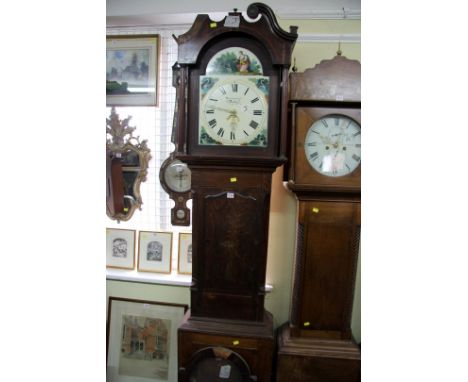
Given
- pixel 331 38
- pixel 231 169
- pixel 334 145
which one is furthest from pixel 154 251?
pixel 331 38

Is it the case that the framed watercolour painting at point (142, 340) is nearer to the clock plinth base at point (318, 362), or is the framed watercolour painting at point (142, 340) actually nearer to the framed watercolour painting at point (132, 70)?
the clock plinth base at point (318, 362)

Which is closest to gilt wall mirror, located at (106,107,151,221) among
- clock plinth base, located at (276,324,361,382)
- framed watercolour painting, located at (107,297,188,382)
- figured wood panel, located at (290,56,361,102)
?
framed watercolour painting, located at (107,297,188,382)

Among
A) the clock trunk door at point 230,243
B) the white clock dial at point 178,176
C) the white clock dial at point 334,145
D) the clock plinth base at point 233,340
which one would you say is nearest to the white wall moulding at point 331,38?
the white clock dial at point 334,145

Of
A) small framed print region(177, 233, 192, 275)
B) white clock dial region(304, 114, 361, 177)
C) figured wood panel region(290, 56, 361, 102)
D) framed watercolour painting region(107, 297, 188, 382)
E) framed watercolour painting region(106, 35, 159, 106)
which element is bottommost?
framed watercolour painting region(107, 297, 188, 382)

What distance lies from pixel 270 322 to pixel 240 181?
0.72m

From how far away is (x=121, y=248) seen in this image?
2072 millimetres

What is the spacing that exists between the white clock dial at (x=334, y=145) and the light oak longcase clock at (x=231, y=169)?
221 mm

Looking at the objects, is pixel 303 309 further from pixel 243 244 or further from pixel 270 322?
pixel 243 244

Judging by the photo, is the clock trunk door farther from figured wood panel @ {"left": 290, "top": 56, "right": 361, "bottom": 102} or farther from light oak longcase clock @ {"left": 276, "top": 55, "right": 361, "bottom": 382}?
figured wood panel @ {"left": 290, "top": 56, "right": 361, "bottom": 102}

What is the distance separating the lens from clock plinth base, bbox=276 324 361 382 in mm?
1489

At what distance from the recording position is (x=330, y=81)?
144 cm

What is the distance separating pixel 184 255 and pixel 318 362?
993 millimetres

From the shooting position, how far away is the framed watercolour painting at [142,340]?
76.4 inches

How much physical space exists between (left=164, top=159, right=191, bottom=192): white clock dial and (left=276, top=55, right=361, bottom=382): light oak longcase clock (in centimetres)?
70
